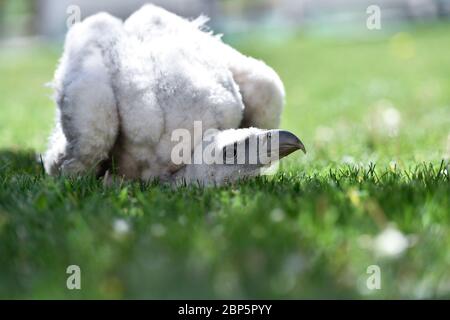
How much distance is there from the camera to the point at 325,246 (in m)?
2.51

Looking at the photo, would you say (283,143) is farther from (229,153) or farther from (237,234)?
(237,234)

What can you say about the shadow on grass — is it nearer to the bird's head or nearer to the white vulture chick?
the white vulture chick

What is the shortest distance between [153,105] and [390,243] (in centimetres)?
162

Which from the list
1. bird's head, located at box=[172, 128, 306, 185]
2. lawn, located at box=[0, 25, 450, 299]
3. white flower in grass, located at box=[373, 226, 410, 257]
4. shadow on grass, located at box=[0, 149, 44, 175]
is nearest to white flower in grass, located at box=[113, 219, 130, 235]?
lawn, located at box=[0, 25, 450, 299]

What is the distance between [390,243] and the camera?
2484mm

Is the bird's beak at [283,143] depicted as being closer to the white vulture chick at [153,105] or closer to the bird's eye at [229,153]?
the white vulture chick at [153,105]

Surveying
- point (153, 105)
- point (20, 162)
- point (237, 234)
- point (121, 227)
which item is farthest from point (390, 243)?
point (20, 162)

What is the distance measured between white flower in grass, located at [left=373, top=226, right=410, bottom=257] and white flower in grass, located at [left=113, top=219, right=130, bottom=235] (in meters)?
0.90

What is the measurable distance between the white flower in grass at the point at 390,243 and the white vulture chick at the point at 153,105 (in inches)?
37.9

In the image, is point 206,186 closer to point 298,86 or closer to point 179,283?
point 179,283

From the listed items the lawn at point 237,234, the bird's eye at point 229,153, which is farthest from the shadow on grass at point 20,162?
the bird's eye at point 229,153

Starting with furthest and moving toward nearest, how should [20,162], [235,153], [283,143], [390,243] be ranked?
1. [20,162]
2. [235,153]
3. [283,143]
4. [390,243]

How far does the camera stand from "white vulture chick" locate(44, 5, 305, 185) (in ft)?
12.0

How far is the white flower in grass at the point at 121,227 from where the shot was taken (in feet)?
8.67
